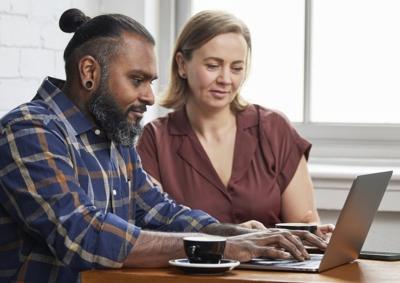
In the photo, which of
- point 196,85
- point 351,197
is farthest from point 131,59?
point 196,85

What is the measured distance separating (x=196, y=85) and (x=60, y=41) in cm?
48

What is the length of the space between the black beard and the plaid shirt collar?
0.11ft

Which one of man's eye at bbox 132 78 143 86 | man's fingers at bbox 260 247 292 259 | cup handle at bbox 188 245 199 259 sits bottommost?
man's fingers at bbox 260 247 292 259

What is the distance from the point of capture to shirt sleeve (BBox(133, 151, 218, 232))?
2.30 meters

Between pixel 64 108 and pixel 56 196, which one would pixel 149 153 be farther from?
pixel 56 196

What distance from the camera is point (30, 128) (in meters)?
1.93

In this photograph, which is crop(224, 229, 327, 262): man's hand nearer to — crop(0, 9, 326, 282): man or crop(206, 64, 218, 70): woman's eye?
crop(0, 9, 326, 282): man

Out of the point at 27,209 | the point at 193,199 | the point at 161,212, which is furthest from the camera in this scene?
the point at 193,199

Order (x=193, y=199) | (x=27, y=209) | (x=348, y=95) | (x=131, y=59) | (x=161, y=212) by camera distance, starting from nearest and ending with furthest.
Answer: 1. (x=27, y=209)
2. (x=131, y=59)
3. (x=161, y=212)
4. (x=193, y=199)
5. (x=348, y=95)

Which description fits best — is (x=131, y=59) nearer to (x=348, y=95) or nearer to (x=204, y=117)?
(x=204, y=117)

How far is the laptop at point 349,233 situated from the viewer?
6.17 ft

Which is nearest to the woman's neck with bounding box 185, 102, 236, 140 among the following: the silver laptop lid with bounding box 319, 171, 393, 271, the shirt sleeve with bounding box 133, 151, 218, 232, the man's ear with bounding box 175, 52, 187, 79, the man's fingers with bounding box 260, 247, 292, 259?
the man's ear with bounding box 175, 52, 187, 79

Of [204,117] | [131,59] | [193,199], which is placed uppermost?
[131,59]

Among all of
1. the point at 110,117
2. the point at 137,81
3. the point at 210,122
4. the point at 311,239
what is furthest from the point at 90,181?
the point at 210,122
